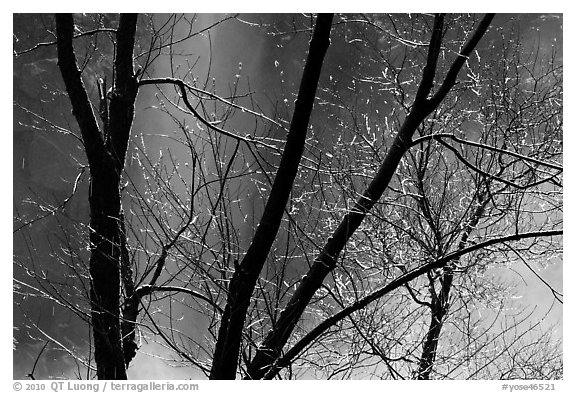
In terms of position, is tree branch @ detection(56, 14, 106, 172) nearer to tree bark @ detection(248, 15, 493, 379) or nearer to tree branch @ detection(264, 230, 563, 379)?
tree bark @ detection(248, 15, 493, 379)

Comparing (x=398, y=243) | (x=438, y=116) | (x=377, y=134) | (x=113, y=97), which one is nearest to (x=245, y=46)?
(x=377, y=134)

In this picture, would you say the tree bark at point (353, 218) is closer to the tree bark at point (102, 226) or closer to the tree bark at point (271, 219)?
the tree bark at point (271, 219)

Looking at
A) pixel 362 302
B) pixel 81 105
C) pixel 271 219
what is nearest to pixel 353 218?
pixel 362 302

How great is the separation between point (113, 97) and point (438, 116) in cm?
445

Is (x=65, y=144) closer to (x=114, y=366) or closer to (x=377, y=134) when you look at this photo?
(x=377, y=134)

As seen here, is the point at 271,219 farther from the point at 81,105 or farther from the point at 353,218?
the point at 81,105

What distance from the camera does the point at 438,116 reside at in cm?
723

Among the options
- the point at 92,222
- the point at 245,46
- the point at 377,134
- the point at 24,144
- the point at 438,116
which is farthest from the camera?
the point at 24,144

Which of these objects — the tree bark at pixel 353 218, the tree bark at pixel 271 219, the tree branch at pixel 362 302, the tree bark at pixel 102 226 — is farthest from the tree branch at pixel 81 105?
the tree branch at pixel 362 302

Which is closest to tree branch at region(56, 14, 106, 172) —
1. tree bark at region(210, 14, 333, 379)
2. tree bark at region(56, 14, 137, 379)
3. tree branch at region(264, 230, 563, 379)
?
tree bark at region(56, 14, 137, 379)

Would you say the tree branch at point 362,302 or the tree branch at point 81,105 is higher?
the tree branch at point 81,105

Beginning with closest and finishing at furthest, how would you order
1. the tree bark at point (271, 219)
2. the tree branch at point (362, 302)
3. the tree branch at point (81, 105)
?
the tree bark at point (271, 219)
the tree branch at point (362, 302)
the tree branch at point (81, 105)

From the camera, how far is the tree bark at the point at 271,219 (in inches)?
111

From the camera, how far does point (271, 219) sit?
2.97 m
